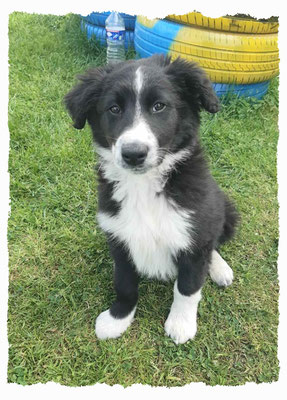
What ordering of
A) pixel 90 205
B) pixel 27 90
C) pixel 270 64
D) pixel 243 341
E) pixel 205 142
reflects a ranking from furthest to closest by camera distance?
pixel 27 90
pixel 270 64
pixel 205 142
pixel 90 205
pixel 243 341

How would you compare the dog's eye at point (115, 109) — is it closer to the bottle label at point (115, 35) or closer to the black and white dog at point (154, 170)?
the black and white dog at point (154, 170)

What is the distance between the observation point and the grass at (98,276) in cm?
245

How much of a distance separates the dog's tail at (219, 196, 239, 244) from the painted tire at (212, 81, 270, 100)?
2145mm

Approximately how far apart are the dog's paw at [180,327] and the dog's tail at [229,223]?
692 mm

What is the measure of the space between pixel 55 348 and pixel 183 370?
2.80 ft

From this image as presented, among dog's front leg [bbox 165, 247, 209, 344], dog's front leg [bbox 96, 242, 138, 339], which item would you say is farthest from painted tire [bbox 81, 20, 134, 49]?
dog's front leg [bbox 165, 247, 209, 344]

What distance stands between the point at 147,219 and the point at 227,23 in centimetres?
290

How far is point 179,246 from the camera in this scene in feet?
7.49

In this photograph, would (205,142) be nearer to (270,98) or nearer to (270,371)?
(270,98)

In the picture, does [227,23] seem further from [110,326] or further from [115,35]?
[110,326]

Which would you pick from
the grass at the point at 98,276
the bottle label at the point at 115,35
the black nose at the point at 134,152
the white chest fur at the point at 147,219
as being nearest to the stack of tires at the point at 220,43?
the grass at the point at 98,276

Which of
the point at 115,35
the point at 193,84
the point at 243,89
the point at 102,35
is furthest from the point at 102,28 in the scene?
the point at 193,84

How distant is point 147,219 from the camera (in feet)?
7.50

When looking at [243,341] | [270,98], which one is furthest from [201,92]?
[270,98]
